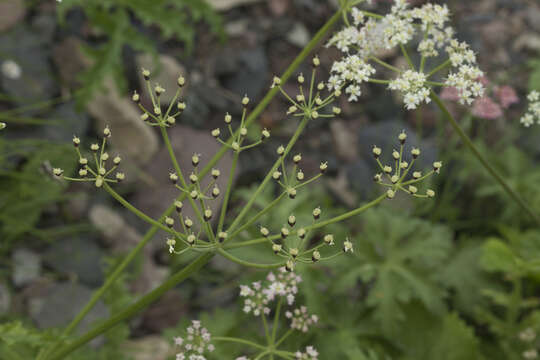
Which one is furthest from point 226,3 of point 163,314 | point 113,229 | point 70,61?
point 163,314

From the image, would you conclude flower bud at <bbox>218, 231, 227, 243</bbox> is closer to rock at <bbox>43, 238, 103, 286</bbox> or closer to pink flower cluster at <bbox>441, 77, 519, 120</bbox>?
pink flower cluster at <bbox>441, 77, 519, 120</bbox>

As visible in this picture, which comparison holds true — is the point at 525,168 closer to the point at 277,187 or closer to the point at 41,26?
the point at 277,187

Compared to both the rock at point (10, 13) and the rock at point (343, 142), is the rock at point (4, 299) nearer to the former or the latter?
the rock at point (10, 13)

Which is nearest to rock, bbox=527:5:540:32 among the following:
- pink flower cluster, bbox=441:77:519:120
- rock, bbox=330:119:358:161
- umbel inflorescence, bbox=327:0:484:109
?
rock, bbox=330:119:358:161

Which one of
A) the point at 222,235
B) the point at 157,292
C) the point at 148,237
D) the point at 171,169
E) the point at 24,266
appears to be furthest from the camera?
the point at 171,169

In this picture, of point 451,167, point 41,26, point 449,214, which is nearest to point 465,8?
point 451,167

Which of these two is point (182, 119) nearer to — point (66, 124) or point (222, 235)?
point (66, 124)
